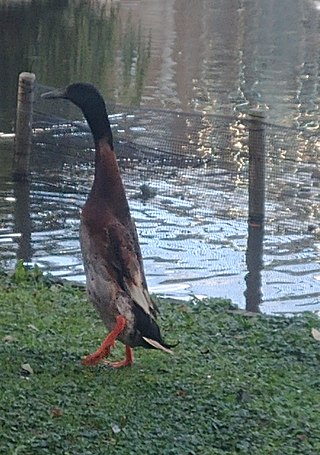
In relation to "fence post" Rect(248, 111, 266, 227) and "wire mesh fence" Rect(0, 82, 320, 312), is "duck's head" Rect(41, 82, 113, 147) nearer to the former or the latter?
"wire mesh fence" Rect(0, 82, 320, 312)

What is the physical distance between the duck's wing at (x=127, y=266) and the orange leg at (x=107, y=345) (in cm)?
14

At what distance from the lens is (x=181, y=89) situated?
21906 mm

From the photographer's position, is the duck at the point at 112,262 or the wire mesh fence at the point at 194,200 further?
the wire mesh fence at the point at 194,200

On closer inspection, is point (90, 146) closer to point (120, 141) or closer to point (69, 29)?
point (120, 141)

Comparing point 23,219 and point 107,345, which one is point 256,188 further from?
point 107,345

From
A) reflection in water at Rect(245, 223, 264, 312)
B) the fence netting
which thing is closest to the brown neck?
reflection in water at Rect(245, 223, 264, 312)

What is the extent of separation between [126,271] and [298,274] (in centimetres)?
481

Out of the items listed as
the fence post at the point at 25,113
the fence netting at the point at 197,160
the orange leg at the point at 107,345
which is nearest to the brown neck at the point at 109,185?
the orange leg at the point at 107,345

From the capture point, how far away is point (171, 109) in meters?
18.8

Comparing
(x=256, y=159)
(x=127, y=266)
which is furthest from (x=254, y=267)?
(x=127, y=266)

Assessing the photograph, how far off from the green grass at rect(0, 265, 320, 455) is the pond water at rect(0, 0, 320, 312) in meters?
2.17

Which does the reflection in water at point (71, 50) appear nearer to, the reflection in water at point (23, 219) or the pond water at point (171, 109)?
the pond water at point (171, 109)

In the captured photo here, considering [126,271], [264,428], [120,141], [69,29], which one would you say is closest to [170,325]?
[126,271]

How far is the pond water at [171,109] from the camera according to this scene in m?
10.8
